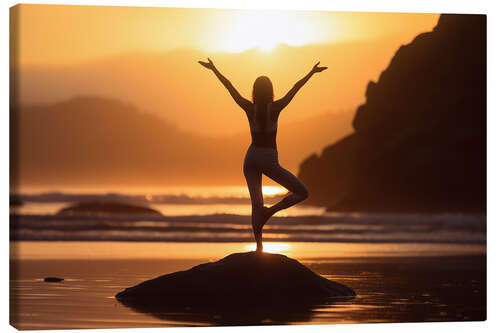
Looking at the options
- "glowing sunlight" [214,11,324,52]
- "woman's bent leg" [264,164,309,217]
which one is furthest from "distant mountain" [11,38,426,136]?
"woman's bent leg" [264,164,309,217]

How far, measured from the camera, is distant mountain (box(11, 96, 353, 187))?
15.1m

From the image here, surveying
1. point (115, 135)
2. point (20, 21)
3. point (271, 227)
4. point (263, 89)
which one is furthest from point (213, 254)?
point (20, 21)

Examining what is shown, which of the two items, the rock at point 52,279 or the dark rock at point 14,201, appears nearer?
the dark rock at point 14,201

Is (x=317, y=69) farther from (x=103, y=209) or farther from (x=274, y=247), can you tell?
(x=103, y=209)

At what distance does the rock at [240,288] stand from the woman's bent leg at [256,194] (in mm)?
360

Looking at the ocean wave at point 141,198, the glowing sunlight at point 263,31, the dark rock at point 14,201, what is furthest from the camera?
the ocean wave at point 141,198

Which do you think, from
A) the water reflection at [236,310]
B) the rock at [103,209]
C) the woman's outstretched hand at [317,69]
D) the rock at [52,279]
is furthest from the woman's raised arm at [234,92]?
the rock at [52,279]

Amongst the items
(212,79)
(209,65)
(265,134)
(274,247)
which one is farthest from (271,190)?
(209,65)

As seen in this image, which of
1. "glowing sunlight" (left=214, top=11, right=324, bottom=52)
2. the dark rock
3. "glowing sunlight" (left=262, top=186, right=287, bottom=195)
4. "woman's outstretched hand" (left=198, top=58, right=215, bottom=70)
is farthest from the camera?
"glowing sunlight" (left=262, top=186, right=287, bottom=195)

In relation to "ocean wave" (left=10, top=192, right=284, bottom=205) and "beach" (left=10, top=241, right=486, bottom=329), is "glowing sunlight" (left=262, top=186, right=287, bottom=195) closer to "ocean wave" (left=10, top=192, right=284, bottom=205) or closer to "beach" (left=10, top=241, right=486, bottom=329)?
"ocean wave" (left=10, top=192, right=284, bottom=205)

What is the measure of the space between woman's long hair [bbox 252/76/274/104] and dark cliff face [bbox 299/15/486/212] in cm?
191

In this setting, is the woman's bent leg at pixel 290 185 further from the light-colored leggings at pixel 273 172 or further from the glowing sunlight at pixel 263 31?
the glowing sunlight at pixel 263 31

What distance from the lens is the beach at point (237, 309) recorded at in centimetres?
1363

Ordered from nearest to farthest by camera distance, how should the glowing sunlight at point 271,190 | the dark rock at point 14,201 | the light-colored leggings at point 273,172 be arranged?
the dark rock at point 14,201, the light-colored leggings at point 273,172, the glowing sunlight at point 271,190
